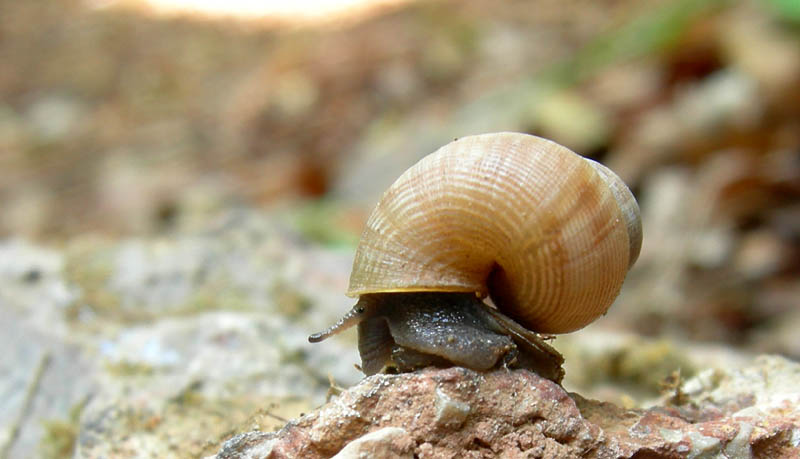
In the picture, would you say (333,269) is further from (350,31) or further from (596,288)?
(350,31)

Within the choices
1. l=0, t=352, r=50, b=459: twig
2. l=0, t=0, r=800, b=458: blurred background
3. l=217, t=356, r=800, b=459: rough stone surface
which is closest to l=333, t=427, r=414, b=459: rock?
l=217, t=356, r=800, b=459: rough stone surface

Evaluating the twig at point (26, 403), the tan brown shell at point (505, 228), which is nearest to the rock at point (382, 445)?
the tan brown shell at point (505, 228)

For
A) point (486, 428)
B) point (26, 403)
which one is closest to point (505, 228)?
point (486, 428)

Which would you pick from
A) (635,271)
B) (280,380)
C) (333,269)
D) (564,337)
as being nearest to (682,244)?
(635,271)

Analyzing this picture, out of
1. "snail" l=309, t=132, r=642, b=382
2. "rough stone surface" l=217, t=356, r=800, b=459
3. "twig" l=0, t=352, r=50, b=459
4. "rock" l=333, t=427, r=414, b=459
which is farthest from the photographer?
"twig" l=0, t=352, r=50, b=459

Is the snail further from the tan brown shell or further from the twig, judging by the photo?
the twig

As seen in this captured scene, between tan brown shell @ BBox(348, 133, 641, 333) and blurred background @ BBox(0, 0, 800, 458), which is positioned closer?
tan brown shell @ BBox(348, 133, 641, 333)

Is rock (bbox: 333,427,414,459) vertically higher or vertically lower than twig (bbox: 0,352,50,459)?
lower

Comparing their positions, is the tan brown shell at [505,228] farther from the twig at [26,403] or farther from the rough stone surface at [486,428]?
the twig at [26,403]
